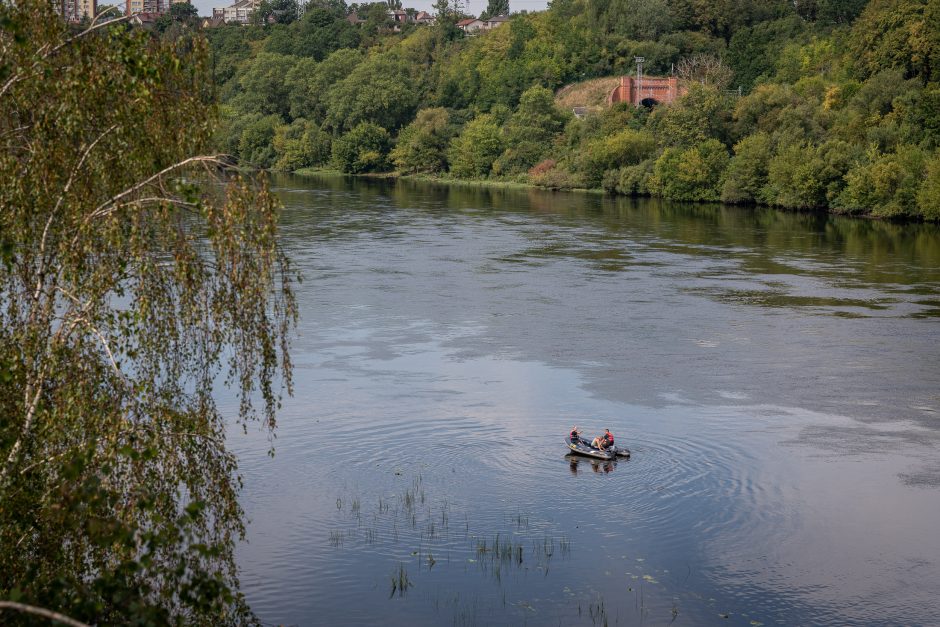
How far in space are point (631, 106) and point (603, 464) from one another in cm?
9799

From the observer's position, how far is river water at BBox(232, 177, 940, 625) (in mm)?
19109

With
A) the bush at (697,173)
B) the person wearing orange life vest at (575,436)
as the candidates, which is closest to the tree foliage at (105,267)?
the person wearing orange life vest at (575,436)

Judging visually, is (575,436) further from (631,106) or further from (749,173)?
(631,106)

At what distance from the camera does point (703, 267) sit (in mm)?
54312

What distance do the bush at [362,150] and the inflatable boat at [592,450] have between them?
359ft

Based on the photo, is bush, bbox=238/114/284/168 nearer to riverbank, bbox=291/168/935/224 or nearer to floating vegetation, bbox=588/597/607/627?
riverbank, bbox=291/168/935/224

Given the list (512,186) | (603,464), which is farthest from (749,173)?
(603,464)

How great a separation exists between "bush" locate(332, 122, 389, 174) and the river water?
82462 millimetres

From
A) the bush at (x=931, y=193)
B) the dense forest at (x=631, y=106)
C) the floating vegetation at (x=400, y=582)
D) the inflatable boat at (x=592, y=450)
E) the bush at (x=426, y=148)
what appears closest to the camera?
the floating vegetation at (x=400, y=582)

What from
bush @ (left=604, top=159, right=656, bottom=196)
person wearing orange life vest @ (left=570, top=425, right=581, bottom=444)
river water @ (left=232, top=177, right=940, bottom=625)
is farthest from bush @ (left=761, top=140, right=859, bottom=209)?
person wearing orange life vest @ (left=570, top=425, right=581, bottom=444)

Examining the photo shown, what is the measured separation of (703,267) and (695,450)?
96.4 ft

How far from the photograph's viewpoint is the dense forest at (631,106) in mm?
85375

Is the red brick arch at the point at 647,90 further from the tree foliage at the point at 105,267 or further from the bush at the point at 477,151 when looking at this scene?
the tree foliage at the point at 105,267

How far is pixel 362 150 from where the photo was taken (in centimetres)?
13300
